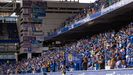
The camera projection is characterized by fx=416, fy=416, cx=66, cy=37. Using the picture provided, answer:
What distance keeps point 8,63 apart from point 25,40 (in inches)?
181

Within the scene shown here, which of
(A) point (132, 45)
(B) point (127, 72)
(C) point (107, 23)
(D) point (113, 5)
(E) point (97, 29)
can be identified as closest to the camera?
(B) point (127, 72)

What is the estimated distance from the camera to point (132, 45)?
21.6 m

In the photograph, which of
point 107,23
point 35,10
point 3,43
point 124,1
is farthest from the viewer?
point 3,43

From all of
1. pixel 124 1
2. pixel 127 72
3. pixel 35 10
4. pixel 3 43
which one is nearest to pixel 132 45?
pixel 127 72

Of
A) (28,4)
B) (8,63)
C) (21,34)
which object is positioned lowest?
(8,63)

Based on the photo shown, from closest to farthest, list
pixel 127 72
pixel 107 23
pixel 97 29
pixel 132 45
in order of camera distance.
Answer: pixel 127 72 < pixel 132 45 < pixel 107 23 < pixel 97 29

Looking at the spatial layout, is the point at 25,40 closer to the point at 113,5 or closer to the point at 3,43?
the point at 3,43

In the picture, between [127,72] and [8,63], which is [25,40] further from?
[127,72]

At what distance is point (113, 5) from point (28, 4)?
93.6 feet

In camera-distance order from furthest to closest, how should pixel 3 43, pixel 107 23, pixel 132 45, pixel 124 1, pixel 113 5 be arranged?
pixel 3 43
pixel 107 23
pixel 113 5
pixel 124 1
pixel 132 45

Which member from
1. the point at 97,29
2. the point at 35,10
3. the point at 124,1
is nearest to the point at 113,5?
the point at 124,1

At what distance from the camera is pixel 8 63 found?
5991 cm

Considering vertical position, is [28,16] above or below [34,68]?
above

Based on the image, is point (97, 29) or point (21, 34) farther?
point (21, 34)
